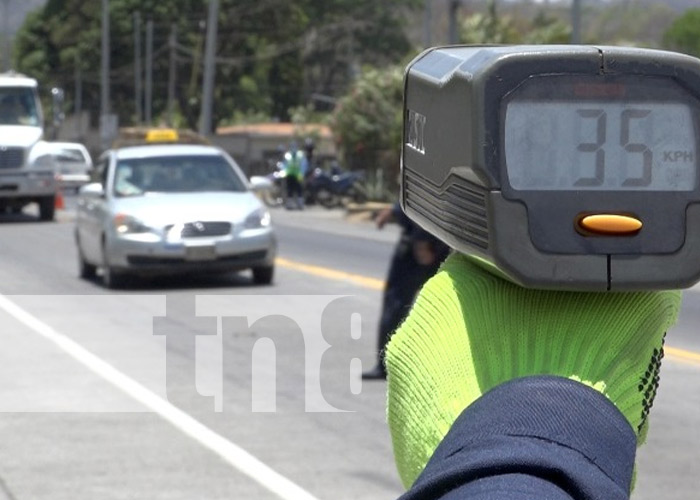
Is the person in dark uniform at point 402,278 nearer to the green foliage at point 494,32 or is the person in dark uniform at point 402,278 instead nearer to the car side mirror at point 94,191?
the car side mirror at point 94,191

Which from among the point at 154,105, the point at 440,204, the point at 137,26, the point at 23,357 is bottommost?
the point at 154,105

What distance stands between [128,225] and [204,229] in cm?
88

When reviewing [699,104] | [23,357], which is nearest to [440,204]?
[699,104]

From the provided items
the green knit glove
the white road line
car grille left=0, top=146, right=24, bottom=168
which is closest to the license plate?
the white road line

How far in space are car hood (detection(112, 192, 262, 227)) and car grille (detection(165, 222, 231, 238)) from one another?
6 cm

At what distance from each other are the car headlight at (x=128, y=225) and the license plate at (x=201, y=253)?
1.72 feet

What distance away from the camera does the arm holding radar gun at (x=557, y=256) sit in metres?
1.30

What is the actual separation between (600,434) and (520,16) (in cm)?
7195

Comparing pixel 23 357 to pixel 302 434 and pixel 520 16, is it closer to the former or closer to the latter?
pixel 302 434

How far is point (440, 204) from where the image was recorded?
4.91ft

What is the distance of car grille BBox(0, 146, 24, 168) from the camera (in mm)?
28859

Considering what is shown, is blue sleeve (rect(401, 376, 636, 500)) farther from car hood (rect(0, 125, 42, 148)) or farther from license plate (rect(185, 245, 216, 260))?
car hood (rect(0, 125, 42, 148))

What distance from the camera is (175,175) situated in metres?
17.7

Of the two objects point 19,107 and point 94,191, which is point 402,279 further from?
point 19,107
